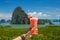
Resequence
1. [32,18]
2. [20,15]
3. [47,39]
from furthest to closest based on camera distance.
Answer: [20,15], [47,39], [32,18]

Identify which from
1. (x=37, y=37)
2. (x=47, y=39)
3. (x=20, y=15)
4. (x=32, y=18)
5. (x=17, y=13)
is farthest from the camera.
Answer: (x=17, y=13)

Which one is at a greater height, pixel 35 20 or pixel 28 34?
pixel 35 20

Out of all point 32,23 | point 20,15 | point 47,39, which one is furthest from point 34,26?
point 20,15

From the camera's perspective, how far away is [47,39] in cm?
272

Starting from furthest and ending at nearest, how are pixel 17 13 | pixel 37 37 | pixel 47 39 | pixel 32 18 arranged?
1. pixel 17 13
2. pixel 47 39
3. pixel 37 37
4. pixel 32 18

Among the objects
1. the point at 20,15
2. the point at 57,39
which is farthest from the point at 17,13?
the point at 57,39

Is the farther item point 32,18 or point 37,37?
point 37,37

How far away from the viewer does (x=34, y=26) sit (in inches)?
92.4

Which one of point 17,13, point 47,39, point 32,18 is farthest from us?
point 17,13

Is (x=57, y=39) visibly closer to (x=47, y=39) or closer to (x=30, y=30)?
(x=47, y=39)

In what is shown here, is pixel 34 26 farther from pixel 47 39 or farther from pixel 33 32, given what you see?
pixel 47 39

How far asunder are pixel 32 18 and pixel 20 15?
10183 millimetres

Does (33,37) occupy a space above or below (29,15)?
below

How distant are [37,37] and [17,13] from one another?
11.0 meters
